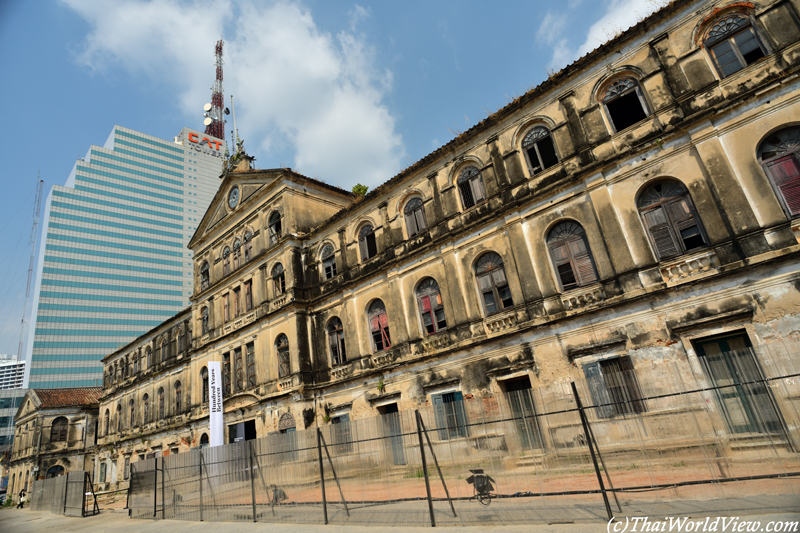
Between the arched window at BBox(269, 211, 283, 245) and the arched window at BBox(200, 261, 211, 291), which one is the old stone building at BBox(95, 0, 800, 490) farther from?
the arched window at BBox(200, 261, 211, 291)

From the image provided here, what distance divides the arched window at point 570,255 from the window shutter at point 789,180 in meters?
4.61

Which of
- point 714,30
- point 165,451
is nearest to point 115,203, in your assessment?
point 165,451

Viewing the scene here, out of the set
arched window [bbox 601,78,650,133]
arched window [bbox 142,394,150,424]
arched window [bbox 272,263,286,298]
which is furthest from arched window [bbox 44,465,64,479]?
arched window [bbox 601,78,650,133]

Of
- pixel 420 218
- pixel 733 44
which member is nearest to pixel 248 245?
pixel 420 218

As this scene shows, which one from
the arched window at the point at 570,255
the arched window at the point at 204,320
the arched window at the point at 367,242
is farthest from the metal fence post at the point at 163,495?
the arched window at the point at 570,255

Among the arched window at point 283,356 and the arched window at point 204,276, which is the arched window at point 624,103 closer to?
the arched window at point 283,356

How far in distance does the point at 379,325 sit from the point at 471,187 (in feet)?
23.4

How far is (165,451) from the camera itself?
29.7 metres

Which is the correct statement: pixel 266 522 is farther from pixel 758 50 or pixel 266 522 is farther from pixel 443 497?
pixel 758 50

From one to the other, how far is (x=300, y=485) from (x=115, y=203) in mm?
94738

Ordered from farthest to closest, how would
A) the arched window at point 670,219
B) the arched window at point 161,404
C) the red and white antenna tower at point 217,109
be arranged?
1. the red and white antenna tower at point 217,109
2. the arched window at point 161,404
3. the arched window at point 670,219

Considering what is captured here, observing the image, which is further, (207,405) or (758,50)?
(207,405)

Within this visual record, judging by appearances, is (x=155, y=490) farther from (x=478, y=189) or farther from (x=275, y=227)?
(x=478, y=189)

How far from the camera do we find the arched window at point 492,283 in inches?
594
